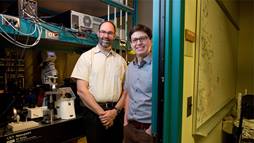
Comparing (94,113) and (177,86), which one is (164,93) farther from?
(94,113)

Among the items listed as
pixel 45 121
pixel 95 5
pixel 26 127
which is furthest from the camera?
pixel 95 5

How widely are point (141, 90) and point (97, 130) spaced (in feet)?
1.93

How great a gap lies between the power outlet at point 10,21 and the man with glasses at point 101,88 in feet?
1.95

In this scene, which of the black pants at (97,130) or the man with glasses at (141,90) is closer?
the man with glasses at (141,90)

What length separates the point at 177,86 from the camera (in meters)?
1.29

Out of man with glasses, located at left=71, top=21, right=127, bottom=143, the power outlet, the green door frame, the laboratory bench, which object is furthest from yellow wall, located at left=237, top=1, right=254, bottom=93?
the power outlet

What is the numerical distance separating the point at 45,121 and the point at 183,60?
1.29m

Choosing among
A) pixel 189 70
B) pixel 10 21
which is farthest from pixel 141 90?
pixel 10 21

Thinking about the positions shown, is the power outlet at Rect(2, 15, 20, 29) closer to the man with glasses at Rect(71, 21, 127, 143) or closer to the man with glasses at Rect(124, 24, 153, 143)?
the man with glasses at Rect(71, 21, 127, 143)

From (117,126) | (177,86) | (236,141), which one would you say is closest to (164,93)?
(177,86)

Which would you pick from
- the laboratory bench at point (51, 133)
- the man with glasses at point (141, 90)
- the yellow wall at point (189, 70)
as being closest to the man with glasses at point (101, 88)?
the laboratory bench at point (51, 133)

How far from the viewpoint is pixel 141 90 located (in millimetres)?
1800

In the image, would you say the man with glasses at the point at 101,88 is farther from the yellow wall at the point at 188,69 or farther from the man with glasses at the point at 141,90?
the yellow wall at the point at 188,69

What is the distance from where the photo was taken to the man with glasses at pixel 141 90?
177 cm
